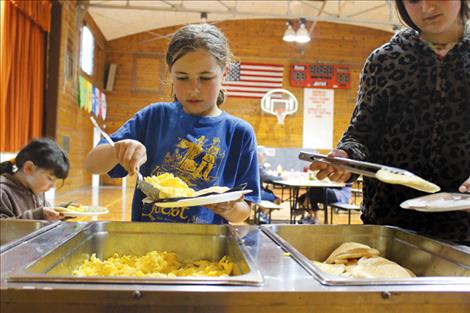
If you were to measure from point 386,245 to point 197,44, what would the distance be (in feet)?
2.70

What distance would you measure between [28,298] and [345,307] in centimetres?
45

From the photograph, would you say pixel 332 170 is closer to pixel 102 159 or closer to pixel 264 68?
pixel 102 159

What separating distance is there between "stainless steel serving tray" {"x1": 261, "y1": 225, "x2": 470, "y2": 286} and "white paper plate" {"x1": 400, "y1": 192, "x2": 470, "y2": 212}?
0.33 ft

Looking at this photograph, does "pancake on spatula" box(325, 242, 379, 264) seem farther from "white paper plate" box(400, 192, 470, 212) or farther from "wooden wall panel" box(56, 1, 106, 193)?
"wooden wall panel" box(56, 1, 106, 193)

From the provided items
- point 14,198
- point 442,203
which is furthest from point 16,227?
point 14,198

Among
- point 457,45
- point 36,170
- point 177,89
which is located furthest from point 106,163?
point 36,170

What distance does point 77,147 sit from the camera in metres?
8.58

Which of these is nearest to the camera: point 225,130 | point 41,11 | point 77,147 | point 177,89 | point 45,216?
point 177,89

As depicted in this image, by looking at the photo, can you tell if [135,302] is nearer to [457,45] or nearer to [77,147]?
[457,45]

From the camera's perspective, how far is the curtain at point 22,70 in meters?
5.04

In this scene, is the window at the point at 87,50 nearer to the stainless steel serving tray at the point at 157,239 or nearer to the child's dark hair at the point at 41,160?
the child's dark hair at the point at 41,160

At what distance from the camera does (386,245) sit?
3.69ft

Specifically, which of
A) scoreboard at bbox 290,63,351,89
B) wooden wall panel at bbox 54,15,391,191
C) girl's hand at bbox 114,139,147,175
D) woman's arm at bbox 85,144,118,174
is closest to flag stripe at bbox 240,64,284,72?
wooden wall panel at bbox 54,15,391,191

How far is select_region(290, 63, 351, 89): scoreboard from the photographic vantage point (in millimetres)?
11047
